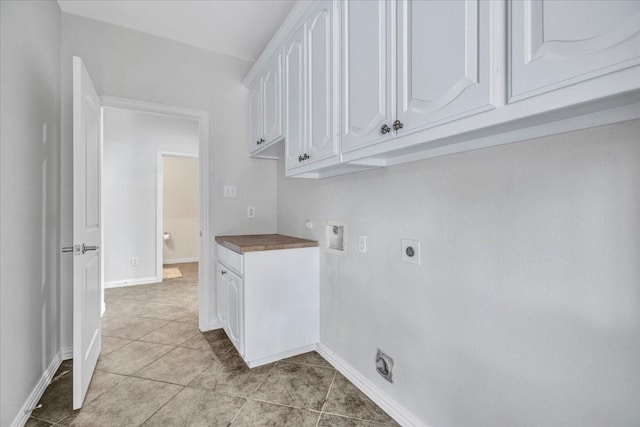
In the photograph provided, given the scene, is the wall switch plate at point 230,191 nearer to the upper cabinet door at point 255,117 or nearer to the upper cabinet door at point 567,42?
the upper cabinet door at point 255,117

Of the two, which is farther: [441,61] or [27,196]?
[27,196]

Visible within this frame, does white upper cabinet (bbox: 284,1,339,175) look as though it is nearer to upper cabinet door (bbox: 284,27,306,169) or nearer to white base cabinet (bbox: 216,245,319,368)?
upper cabinet door (bbox: 284,27,306,169)

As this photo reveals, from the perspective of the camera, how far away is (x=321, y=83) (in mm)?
1643

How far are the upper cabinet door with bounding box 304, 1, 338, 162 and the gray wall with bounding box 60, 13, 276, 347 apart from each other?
129 cm

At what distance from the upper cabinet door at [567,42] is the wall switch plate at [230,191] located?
2.45 meters

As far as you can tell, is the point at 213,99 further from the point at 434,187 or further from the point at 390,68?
the point at 434,187

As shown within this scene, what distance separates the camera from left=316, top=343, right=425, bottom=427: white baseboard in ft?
4.86

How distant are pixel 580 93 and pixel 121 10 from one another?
2.85 m

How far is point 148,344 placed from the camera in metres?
2.40

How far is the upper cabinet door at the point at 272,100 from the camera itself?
216 centimetres

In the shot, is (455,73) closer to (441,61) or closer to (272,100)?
(441,61)

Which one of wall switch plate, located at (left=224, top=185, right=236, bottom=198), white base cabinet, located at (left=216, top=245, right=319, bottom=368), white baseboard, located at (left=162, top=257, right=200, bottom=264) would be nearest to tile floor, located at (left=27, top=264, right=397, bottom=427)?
white base cabinet, located at (left=216, top=245, right=319, bottom=368)

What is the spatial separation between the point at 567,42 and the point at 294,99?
4.94 feet

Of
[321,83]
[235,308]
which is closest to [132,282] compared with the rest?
[235,308]
